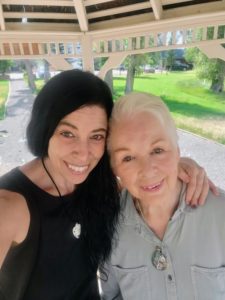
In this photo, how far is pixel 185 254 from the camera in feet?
3.41

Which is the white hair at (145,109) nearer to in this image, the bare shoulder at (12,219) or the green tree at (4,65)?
the bare shoulder at (12,219)

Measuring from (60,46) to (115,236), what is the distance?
6.31ft

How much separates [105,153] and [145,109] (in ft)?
0.84

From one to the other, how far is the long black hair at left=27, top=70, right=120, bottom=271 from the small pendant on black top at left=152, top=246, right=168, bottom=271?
0.63 feet

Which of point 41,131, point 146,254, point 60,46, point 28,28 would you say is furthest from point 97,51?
point 146,254

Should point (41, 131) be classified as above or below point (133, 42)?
below

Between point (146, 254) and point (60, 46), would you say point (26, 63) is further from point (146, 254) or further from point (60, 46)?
point (146, 254)

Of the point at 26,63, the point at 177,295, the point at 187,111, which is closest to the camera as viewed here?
the point at 177,295

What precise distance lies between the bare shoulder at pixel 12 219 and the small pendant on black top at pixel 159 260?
1.37 feet

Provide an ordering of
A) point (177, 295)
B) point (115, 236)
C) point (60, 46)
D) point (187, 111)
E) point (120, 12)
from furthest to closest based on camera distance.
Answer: point (187, 111), point (60, 46), point (120, 12), point (115, 236), point (177, 295)

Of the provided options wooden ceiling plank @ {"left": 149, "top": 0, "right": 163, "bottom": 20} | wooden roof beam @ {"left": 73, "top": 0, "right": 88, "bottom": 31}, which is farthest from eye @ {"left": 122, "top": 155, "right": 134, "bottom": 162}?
wooden roof beam @ {"left": 73, "top": 0, "right": 88, "bottom": 31}

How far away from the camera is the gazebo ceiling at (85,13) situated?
7.48 ft

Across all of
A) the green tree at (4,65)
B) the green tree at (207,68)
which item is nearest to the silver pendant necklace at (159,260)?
the green tree at (4,65)

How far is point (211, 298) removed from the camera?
3.46ft
